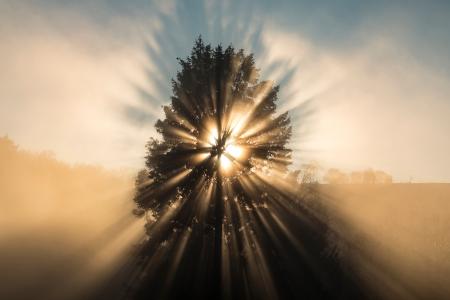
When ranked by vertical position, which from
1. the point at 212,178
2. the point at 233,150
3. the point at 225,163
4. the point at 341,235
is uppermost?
the point at 233,150

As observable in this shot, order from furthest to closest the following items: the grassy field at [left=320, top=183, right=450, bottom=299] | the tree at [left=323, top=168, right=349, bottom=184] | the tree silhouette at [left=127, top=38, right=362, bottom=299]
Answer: the tree at [left=323, top=168, right=349, bottom=184] → the grassy field at [left=320, top=183, right=450, bottom=299] → the tree silhouette at [left=127, top=38, right=362, bottom=299]

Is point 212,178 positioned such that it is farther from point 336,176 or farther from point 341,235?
point 336,176

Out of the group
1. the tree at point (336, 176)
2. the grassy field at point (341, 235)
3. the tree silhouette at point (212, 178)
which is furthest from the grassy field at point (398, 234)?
the tree at point (336, 176)

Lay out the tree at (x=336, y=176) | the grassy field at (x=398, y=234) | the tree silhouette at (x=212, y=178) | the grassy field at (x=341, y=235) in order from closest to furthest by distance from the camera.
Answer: the tree silhouette at (x=212, y=178) < the grassy field at (x=398, y=234) < the grassy field at (x=341, y=235) < the tree at (x=336, y=176)

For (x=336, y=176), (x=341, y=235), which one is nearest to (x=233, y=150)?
(x=341, y=235)

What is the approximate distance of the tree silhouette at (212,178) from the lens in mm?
16375

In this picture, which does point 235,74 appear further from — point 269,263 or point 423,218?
point 423,218

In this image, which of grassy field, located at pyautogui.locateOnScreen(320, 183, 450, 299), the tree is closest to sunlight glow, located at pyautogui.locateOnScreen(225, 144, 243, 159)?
grassy field, located at pyautogui.locateOnScreen(320, 183, 450, 299)

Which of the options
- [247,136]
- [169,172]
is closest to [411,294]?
[247,136]

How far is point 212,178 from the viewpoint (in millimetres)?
16594

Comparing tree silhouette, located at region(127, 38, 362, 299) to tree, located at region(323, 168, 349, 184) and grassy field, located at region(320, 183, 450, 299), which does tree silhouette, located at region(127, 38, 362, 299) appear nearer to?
grassy field, located at region(320, 183, 450, 299)

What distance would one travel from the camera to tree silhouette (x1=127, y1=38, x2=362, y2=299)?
16.4 meters

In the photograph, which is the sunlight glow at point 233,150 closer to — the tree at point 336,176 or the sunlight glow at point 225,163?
the sunlight glow at point 225,163

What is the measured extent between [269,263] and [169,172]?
8.16 m
